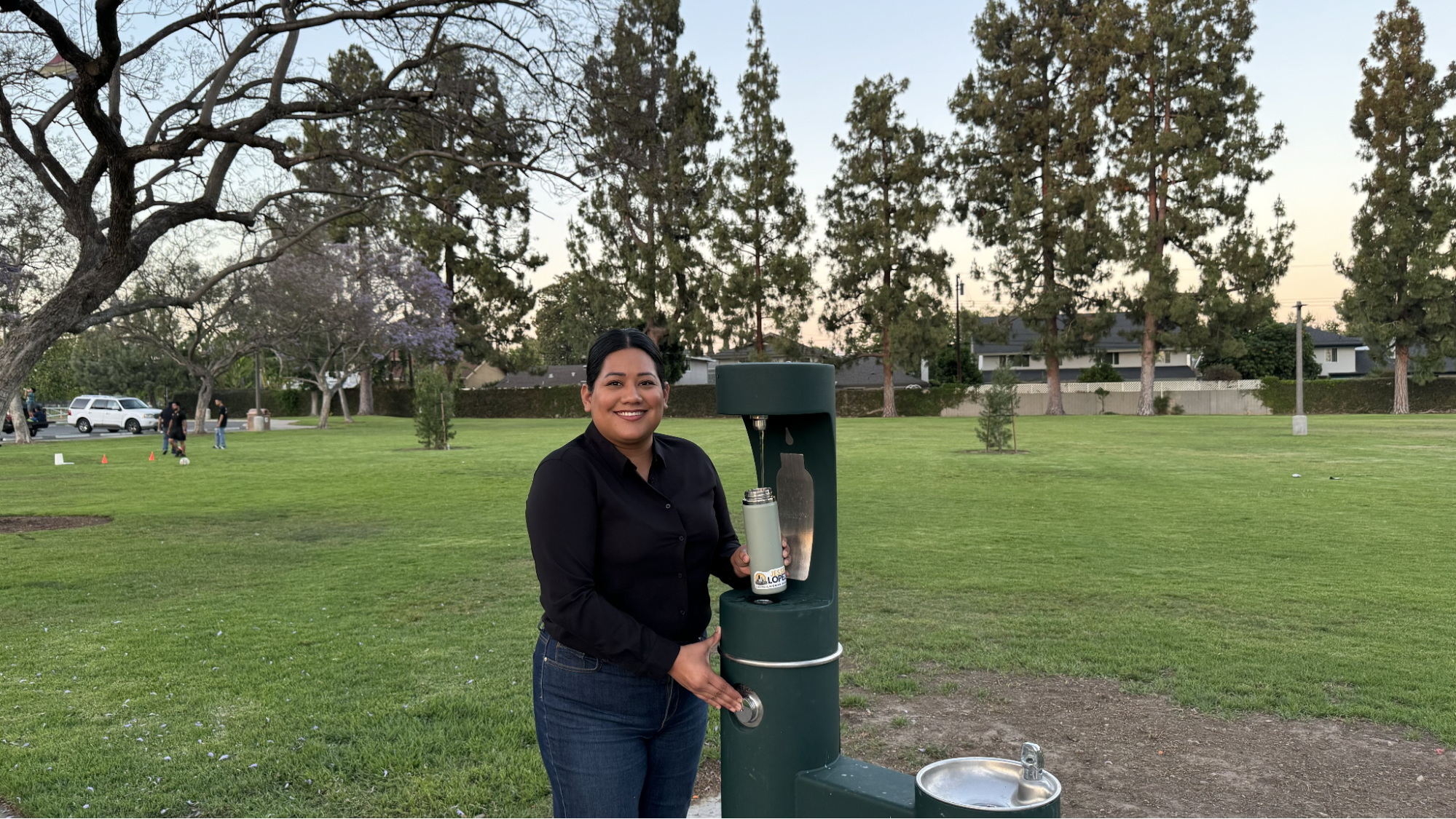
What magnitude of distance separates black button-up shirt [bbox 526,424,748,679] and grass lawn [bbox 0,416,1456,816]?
1.82m

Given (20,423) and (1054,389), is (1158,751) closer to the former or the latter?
(20,423)

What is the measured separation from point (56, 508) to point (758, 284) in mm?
35077

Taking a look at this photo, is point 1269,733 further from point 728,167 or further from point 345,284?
point 728,167

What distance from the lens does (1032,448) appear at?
2258 cm

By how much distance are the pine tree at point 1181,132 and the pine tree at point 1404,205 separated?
415cm

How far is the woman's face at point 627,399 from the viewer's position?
2.14 meters

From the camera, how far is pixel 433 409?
25312 millimetres

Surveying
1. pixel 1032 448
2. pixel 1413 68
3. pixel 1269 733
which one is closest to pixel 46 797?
pixel 1269 733

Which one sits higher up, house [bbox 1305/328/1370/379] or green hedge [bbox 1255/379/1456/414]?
house [bbox 1305/328/1370/379]

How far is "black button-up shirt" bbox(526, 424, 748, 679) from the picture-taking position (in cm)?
197

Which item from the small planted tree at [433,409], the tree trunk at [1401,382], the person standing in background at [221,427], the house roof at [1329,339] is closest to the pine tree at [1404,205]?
the tree trunk at [1401,382]

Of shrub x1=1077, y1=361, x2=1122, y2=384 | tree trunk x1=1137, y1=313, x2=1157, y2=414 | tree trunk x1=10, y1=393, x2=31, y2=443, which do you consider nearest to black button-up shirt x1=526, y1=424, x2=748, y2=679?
tree trunk x1=10, y1=393, x2=31, y2=443

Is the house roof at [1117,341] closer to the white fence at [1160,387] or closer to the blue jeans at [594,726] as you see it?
the white fence at [1160,387]

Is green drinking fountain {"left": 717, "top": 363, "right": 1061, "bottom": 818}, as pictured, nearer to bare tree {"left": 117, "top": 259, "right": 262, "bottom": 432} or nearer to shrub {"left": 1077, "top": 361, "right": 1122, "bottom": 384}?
bare tree {"left": 117, "top": 259, "right": 262, "bottom": 432}
